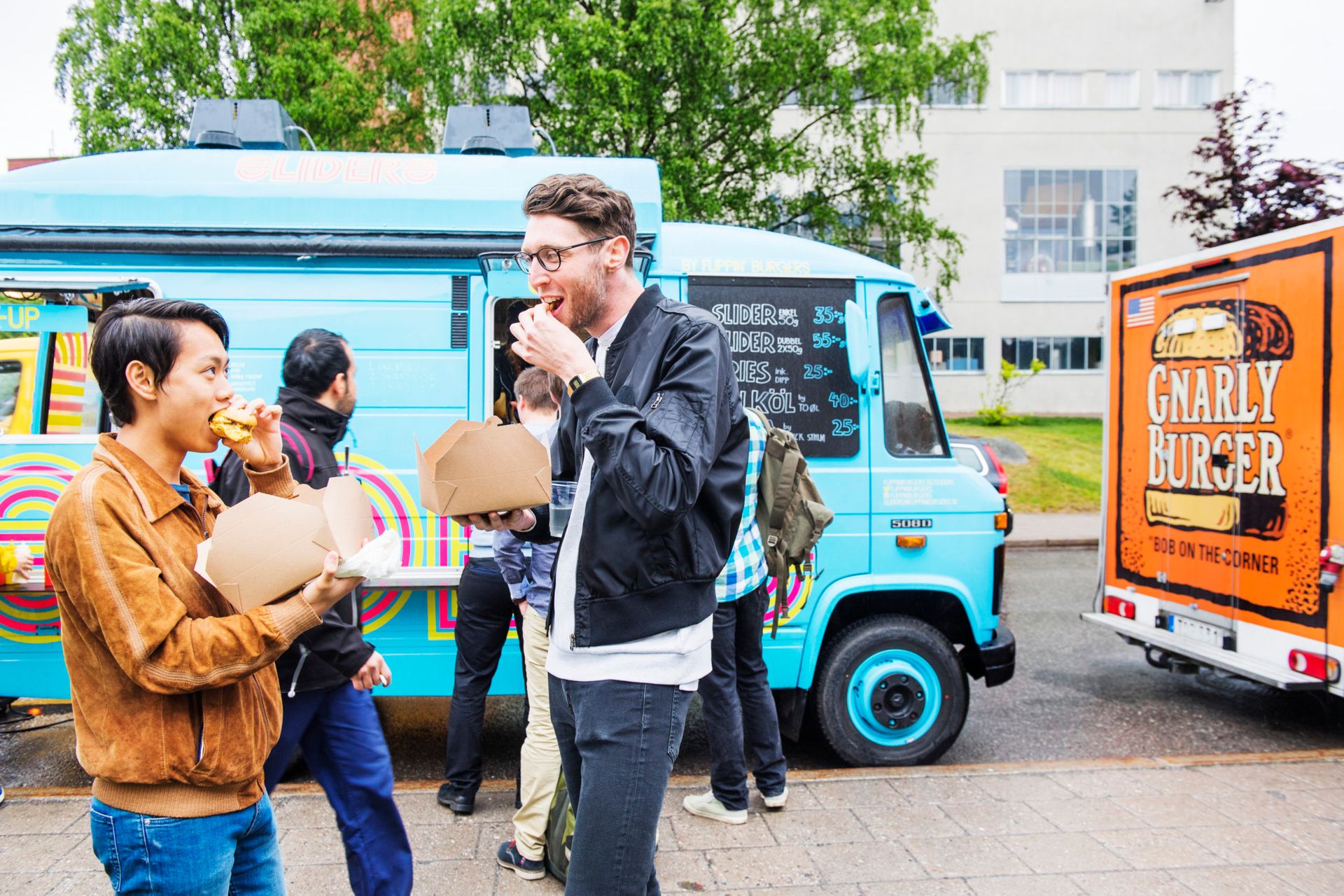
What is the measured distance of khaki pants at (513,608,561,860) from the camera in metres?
3.58

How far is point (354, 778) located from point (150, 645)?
1.28m

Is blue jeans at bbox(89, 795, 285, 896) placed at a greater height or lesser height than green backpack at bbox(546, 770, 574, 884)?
greater

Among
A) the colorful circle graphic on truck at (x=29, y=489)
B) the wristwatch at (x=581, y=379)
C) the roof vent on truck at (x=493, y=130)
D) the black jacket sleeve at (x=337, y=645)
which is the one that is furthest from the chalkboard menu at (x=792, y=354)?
the colorful circle graphic on truck at (x=29, y=489)

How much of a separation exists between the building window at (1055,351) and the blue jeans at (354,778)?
32.7m

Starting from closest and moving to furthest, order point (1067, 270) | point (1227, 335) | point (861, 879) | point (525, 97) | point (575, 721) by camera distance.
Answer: point (575, 721), point (861, 879), point (1227, 335), point (525, 97), point (1067, 270)

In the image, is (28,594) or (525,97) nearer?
(28,594)

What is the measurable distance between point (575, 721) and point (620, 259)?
1038 mm

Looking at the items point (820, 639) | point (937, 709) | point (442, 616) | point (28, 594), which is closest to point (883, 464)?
point (820, 639)

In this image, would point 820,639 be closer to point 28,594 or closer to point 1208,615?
point 1208,615

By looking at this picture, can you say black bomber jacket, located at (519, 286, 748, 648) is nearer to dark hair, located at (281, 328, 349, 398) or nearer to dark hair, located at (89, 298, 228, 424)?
dark hair, located at (89, 298, 228, 424)

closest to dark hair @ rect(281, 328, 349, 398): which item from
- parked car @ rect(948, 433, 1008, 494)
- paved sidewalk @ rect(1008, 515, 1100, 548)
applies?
parked car @ rect(948, 433, 1008, 494)

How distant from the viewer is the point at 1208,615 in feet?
19.2

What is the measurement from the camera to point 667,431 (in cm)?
184

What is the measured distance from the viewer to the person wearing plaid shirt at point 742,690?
376cm
